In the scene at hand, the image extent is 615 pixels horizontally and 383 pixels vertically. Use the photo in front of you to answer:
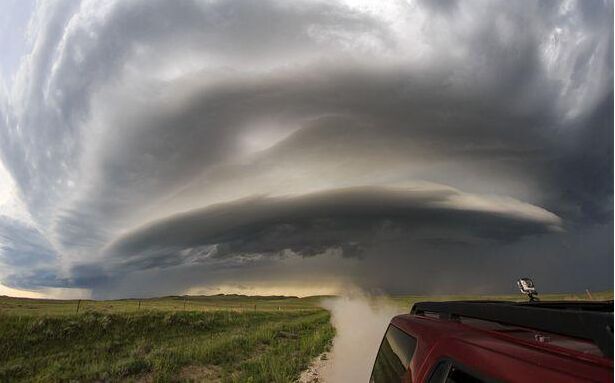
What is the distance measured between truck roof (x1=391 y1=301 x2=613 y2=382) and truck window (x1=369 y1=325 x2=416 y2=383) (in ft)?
0.69

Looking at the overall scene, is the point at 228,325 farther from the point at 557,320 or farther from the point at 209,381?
the point at 557,320

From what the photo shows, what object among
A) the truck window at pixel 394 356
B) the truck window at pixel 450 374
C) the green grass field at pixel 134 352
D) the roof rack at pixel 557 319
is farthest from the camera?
the green grass field at pixel 134 352

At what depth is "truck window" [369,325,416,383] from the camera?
375 centimetres

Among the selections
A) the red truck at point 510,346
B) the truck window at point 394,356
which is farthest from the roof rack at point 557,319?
the truck window at point 394,356

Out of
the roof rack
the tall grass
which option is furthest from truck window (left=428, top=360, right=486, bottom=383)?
the tall grass

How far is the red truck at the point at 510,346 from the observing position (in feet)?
Result: 6.12

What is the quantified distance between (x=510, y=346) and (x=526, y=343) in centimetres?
9

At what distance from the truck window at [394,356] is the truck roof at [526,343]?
0.69ft

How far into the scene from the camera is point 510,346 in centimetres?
246

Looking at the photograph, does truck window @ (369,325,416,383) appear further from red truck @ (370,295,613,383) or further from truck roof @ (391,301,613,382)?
truck roof @ (391,301,613,382)

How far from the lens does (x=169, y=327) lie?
27094mm

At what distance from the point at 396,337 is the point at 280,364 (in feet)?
37.9

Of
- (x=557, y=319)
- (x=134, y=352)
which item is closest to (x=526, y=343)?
(x=557, y=319)

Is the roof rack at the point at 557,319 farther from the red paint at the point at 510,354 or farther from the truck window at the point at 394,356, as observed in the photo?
the truck window at the point at 394,356
